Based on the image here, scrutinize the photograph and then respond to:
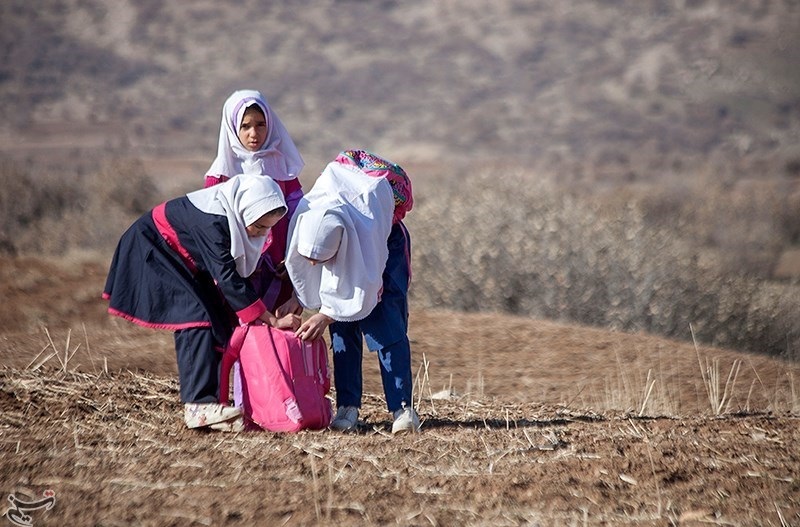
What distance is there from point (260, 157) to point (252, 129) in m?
0.15

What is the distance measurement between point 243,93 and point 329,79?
55998 mm

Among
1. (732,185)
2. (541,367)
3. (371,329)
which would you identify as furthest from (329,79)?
(371,329)

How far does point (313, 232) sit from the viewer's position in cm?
541

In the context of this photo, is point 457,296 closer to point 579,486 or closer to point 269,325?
point 269,325

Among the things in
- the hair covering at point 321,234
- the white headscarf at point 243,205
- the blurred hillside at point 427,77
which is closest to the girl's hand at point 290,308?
the white headscarf at point 243,205

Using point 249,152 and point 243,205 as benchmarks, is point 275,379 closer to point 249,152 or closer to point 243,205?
point 243,205

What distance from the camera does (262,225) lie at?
217 inches

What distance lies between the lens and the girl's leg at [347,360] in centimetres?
588

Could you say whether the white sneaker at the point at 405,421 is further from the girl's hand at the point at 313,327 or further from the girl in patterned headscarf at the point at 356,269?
the girl's hand at the point at 313,327

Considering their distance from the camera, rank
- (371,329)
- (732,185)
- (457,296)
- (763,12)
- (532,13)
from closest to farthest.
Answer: (371,329) < (457,296) < (732,185) < (763,12) < (532,13)

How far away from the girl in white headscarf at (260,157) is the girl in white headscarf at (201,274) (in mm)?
278

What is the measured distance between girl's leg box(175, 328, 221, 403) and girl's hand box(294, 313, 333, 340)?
42cm

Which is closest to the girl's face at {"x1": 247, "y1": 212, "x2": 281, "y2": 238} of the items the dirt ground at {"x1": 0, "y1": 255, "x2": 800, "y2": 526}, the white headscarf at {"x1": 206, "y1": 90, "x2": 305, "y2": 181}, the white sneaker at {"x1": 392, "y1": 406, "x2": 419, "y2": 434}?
the white headscarf at {"x1": 206, "y1": 90, "x2": 305, "y2": 181}

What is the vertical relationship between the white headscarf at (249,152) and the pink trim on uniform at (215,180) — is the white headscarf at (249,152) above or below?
above
